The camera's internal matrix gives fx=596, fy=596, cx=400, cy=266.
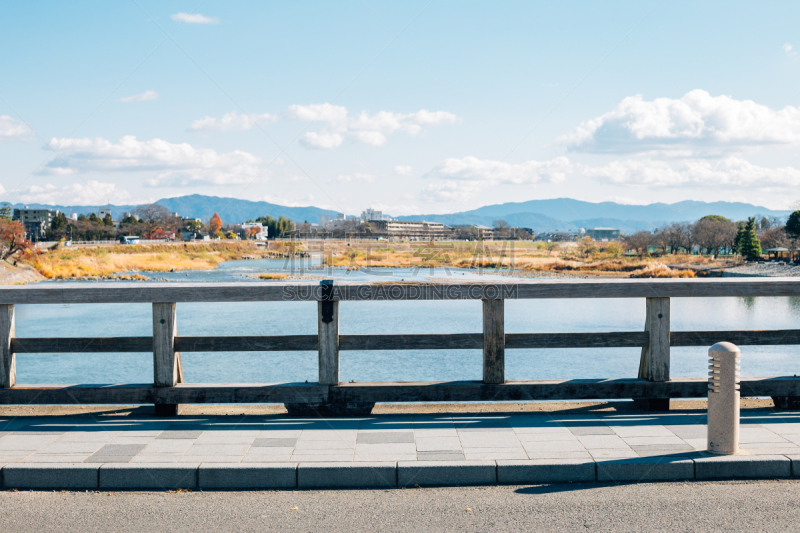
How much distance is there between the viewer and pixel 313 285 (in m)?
5.72

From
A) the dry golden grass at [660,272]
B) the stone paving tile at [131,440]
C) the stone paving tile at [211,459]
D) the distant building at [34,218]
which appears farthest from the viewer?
the distant building at [34,218]

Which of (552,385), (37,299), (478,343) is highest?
(37,299)

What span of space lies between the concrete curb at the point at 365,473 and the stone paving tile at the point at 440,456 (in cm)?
13

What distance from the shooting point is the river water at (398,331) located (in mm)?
20391

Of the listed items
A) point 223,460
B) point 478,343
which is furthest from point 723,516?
point 223,460

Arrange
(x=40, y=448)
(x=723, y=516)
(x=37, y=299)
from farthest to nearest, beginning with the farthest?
(x=37, y=299) < (x=40, y=448) < (x=723, y=516)

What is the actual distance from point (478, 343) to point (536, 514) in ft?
7.23

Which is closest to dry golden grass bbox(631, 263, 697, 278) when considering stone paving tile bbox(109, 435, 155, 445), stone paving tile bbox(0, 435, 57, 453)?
stone paving tile bbox(109, 435, 155, 445)

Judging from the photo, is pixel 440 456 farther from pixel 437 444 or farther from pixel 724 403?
pixel 724 403

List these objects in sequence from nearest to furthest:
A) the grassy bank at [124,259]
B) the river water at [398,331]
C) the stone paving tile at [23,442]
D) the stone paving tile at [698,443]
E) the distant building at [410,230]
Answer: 1. the stone paving tile at [698,443]
2. the stone paving tile at [23,442]
3. the river water at [398,331]
4. the grassy bank at [124,259]
5. the distant building at [410,230]

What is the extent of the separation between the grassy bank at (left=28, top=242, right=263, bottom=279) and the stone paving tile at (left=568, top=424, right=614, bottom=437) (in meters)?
82.6

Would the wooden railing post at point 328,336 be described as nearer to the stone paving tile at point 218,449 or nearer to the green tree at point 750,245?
the stone paving tile at point 218,449

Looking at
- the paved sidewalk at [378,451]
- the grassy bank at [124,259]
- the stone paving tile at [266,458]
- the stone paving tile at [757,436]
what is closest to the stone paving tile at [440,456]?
the paved sidewalk at [378,451]

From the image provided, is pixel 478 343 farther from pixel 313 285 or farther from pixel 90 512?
pixel 90 512
